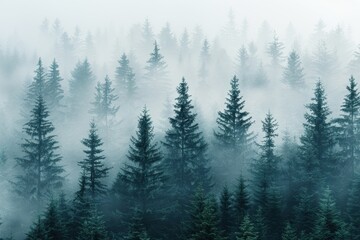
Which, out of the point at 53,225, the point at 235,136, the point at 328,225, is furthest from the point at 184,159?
the point at 328,225

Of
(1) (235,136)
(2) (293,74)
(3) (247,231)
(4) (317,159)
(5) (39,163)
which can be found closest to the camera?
(3) (247,231)

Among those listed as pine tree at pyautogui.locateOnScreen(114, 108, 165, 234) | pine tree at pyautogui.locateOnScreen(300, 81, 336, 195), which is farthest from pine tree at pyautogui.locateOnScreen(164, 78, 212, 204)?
pine tree at pyautogui.locateOnScreen(300, 81, 336, 195)

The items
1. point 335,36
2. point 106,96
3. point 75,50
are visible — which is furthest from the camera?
point 75,50

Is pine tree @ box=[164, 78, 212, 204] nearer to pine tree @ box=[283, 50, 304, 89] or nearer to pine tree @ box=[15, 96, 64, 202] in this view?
pine tree @ box=[15, 96, 64, 202]

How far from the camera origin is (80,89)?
73188 mm

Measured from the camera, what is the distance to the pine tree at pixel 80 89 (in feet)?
234

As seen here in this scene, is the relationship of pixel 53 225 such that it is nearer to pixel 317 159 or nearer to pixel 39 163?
pixel 39 163

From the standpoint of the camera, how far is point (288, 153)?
48469 millimetres

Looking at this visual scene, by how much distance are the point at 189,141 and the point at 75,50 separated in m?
81.9

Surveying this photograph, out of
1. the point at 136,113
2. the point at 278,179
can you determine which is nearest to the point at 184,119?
the point at 278,179

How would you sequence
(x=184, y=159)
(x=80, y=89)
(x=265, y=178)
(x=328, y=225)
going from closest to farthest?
(x=328, y=225)
(x=265, y=178)
(x=184, y=159)
(x=80, y=89)

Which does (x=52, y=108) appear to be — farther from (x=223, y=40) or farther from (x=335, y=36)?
(x=335, y=36)

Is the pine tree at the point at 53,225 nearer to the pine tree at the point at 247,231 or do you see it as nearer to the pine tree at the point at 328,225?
the pine tree at the point at 247,231

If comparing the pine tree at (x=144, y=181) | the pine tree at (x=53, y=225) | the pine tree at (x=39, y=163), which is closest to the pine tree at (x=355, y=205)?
the pine tree at (x=144, y=181)
